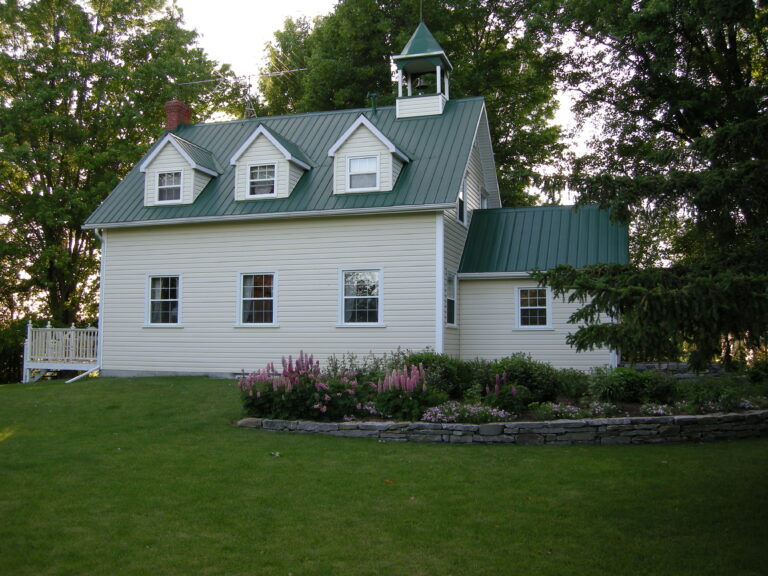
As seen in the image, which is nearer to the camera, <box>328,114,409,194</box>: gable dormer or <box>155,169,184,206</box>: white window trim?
<box>328,114,409,194</box>: gable dormer

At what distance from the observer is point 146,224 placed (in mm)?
Result: 18375

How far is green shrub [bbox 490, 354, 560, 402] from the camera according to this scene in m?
11.8

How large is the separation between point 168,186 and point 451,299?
838 cm

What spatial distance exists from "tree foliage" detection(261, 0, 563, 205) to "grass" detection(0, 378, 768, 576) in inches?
748

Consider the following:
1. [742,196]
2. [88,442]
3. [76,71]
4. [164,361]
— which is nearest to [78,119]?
[76,71]

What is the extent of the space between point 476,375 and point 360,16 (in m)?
19.1

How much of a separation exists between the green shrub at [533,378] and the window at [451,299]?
471cm

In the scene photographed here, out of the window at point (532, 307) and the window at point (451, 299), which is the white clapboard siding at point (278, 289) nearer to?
the window at point (451, 299)

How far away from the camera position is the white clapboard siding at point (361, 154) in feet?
55.6

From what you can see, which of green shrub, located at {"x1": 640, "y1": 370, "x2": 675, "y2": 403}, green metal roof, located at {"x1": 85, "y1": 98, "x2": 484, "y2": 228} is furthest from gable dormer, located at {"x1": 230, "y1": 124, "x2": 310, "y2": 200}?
green shrub, located at {"x1": 640, "y1": 370, "x2": 675, "y2": 403}

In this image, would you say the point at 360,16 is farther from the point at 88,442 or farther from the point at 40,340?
the point at 88,442

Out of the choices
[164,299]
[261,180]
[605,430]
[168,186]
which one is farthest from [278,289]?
[605,430]

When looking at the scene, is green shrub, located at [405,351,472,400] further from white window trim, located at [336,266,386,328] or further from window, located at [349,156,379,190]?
window, located at [349,156,379,190]

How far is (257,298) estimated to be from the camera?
698 inches
